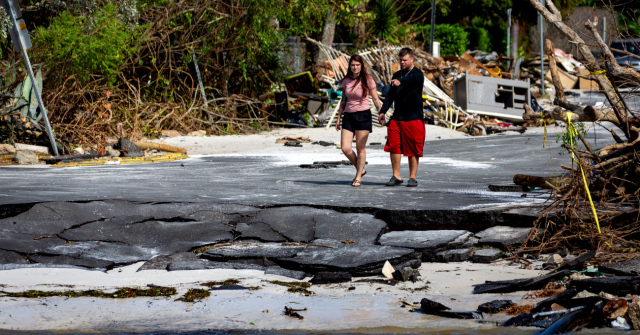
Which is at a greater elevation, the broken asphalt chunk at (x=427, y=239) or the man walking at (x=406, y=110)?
the man walking at (x=406, y=110)

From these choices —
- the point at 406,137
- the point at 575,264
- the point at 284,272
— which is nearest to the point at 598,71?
the point at 575,264

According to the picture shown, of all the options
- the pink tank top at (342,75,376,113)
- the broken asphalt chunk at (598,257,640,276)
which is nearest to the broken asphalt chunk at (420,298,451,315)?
the broken asphalt chunk at (598,257,640,276)

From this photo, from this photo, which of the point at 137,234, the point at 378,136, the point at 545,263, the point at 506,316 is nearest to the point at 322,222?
the point at 137,234

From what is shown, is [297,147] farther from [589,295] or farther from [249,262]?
[589,295]

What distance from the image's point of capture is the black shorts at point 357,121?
8.02 meters

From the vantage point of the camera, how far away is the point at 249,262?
5.17 meters

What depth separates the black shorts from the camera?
8023 millimetres

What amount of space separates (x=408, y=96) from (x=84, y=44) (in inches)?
339

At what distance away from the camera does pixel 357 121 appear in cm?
803

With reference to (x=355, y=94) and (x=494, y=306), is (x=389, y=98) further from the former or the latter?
(x=494, y=306)

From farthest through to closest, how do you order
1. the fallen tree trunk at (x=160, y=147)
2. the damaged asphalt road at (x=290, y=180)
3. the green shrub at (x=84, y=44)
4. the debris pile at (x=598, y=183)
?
the green shrub at (x=84, y=44), the fallen tree trunk at (x=160, y=147), the damaged asphalt road at (x=290, y=180), the debris pile at (x=598, y=183)

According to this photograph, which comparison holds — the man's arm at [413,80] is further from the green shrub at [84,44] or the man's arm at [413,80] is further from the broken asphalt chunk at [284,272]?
the green shrub at [84,44]

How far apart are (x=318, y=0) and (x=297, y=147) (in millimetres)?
5487

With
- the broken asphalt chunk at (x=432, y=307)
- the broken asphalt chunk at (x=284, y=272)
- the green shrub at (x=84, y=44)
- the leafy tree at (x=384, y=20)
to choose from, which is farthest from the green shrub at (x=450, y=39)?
the broken asphalt chunk at (x=432, y=307)
